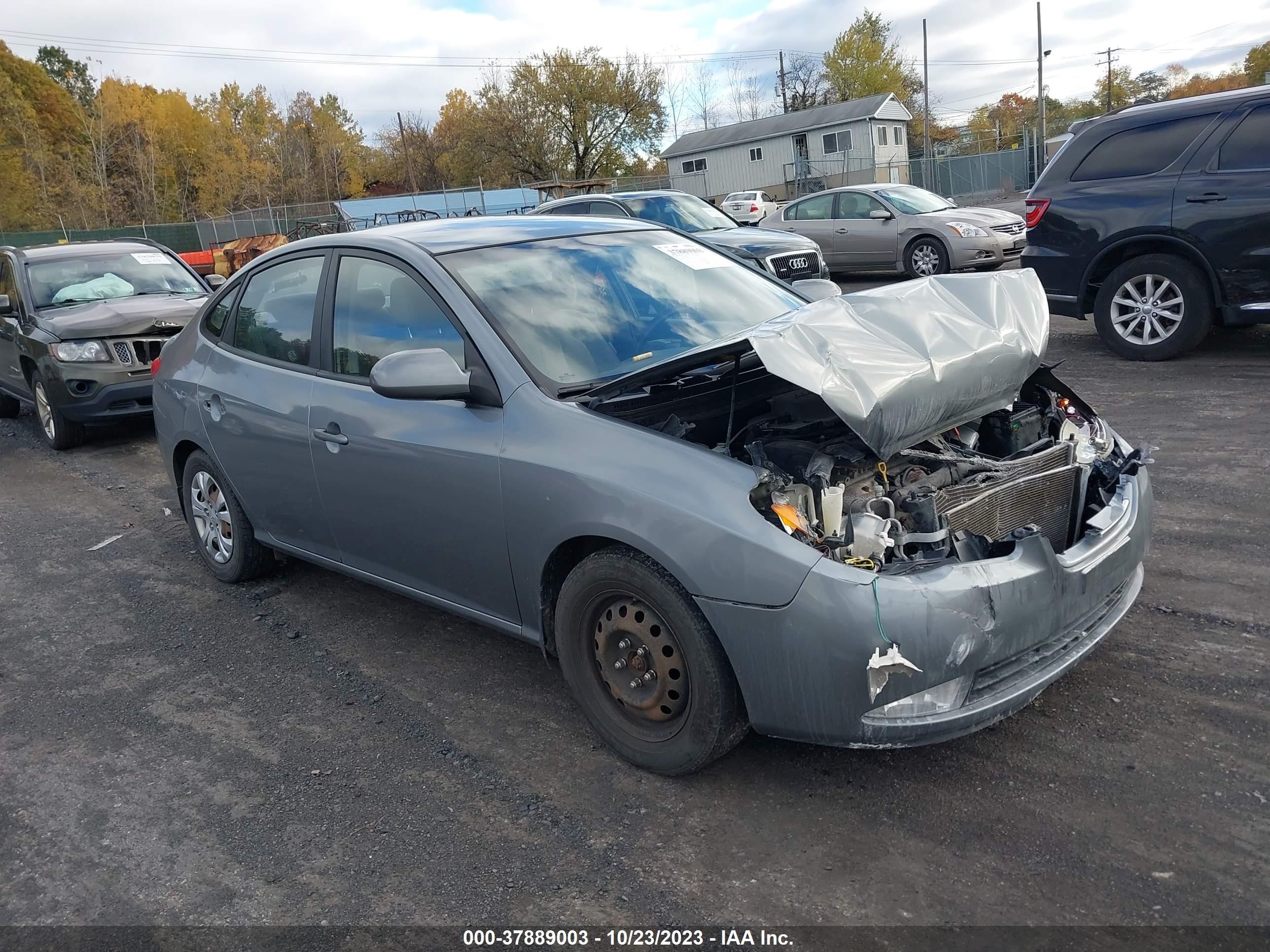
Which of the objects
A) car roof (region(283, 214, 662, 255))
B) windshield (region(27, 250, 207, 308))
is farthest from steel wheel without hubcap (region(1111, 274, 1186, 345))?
windshield (region(27, 250, 207, 308))

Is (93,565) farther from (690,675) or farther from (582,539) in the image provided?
(690,675)

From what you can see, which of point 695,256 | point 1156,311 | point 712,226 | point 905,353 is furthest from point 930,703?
point 712,226

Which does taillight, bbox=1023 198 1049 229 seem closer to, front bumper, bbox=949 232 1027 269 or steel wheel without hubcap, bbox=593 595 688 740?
front bumper, bbox=949 232 1027 269

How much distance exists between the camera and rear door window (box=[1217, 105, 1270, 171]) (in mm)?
7461

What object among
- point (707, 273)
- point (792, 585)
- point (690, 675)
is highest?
point (707, 273)

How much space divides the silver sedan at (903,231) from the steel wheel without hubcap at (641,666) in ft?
39.5

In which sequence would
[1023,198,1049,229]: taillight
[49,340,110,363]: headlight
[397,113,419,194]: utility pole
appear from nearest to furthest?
[1023,198,1049,229]: taillight < [49,340,110,363]: headlight < [397,113,419,194]: utility pole

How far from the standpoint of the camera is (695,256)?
4.52 meters

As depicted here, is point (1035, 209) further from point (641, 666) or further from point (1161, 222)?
point (641, 666)

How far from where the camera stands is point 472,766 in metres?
3.46

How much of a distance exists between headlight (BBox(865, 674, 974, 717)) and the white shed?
162 feet

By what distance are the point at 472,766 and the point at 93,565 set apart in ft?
12.2

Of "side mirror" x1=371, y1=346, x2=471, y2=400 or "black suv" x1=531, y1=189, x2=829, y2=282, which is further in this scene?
"black suv" x1=531, y1=189, x2=829, y2=282

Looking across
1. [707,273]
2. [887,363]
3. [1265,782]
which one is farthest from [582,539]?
[1265,782]
